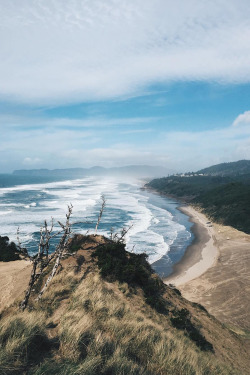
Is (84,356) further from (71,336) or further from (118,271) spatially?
(118,271)

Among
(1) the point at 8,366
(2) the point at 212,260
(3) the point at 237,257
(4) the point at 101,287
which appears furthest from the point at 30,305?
(3) the point at 237,257

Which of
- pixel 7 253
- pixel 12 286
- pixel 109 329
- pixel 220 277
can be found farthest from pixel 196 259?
pixel 109 329

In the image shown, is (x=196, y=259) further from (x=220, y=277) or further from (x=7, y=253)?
(x=7, y=253)

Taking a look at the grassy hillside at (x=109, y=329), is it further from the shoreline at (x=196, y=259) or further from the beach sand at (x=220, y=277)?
the shoreline at (x=196, y=259)

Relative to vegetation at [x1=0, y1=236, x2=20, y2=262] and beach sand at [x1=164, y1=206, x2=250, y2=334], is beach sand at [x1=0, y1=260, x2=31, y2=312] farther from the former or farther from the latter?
beach sand at [x1=164, y1=206, x2=250, y2=334]

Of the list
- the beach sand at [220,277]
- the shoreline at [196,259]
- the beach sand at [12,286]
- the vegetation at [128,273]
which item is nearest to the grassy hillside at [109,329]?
the vegetation at [128,273]

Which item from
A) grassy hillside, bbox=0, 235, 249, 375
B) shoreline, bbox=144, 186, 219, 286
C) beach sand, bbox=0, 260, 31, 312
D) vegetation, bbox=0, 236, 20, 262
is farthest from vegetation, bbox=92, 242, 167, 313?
shoreline, bbox=144, 186, 219, 286
